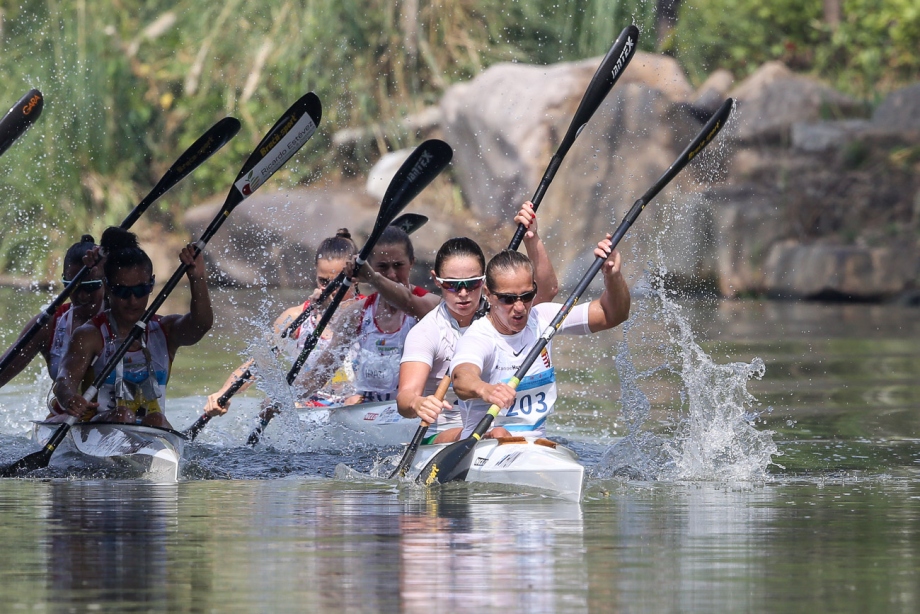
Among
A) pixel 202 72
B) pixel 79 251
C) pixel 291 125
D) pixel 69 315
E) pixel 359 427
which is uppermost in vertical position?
pixel 202 72

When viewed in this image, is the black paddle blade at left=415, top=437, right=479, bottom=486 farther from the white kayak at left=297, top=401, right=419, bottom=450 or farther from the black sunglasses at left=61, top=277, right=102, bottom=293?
the black sunglasses at left=61, top=277, right=102, bottom=293

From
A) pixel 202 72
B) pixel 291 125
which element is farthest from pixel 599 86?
pixel 202 72

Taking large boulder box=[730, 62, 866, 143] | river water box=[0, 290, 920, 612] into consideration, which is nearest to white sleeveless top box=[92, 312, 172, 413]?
river water box=[0, 290, 920, 612]

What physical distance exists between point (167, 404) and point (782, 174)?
1163cm

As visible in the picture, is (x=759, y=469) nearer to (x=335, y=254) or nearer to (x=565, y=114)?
(x=335, y=254)

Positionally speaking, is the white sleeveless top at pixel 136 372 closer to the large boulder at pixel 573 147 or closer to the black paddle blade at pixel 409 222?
the black paddle blade at pixel 409 222

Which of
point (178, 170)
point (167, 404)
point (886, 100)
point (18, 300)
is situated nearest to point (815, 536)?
point (178, 170)

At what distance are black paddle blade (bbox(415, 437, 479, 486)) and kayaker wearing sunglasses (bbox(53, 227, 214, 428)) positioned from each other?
148 cm

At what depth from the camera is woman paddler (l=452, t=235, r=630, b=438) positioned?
603 cm

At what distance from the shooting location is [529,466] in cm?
584

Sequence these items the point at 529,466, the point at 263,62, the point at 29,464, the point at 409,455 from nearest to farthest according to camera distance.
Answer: the point at 529,466 → the point at 409,455 → the point at 29,464 → the point at 263,62

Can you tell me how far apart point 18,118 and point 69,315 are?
1.38 m

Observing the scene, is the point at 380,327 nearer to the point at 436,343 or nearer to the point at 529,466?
the point at 436,343

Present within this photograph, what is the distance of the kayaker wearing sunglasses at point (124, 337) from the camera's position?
686 cm
